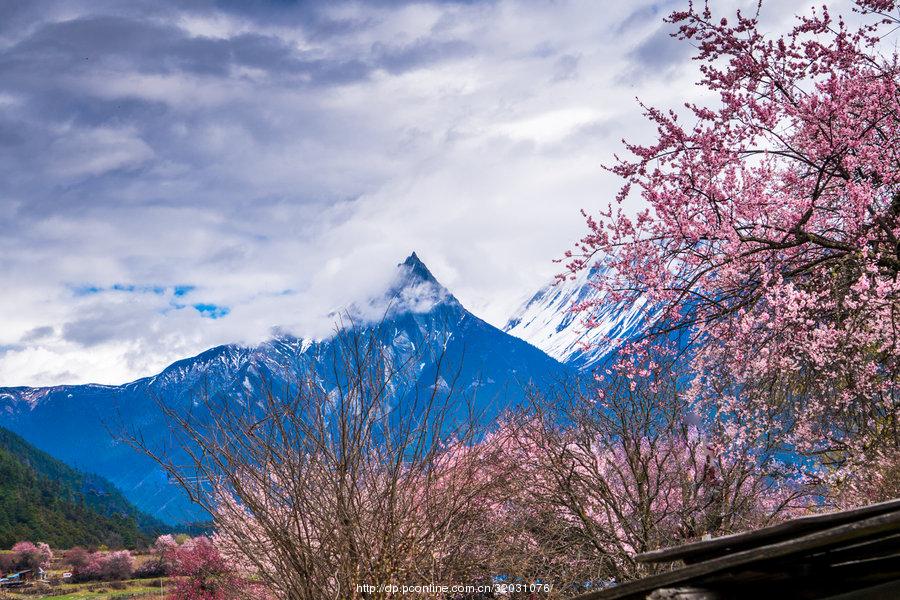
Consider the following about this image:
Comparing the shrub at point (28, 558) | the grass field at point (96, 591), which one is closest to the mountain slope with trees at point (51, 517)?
the shrub at point (28, 558)

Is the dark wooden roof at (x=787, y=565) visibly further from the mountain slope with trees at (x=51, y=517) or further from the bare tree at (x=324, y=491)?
the mountain slope with trees at (x=51, y=517)

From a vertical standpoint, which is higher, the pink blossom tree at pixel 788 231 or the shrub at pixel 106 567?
the shrub at pixel 106 567

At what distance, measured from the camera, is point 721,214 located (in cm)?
745

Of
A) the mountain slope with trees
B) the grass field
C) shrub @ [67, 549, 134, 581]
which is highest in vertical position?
the mountain slope with trees

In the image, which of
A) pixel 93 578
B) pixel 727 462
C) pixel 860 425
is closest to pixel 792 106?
pixel 860 425

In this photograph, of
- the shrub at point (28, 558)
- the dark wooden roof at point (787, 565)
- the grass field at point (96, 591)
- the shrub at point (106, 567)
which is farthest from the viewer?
the shrub at point (106, 567)

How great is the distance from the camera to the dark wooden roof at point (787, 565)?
2.77 metres

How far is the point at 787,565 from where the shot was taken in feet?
10.1

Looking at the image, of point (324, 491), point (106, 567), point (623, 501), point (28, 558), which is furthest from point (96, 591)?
point (324, 491)

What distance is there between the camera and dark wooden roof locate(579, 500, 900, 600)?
2.77m

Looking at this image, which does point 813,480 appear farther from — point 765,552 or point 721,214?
point 765,552

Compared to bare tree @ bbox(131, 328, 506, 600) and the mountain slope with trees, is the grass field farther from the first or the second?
bare tree @ bbox(131, 328, 506, 600)

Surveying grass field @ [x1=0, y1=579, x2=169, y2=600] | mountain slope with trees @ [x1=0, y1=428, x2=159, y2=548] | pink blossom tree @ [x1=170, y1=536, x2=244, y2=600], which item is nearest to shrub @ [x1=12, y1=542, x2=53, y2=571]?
grass field @ [x1=0, y1=579, x2=169, y2=600]

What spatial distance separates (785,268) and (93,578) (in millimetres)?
81060
